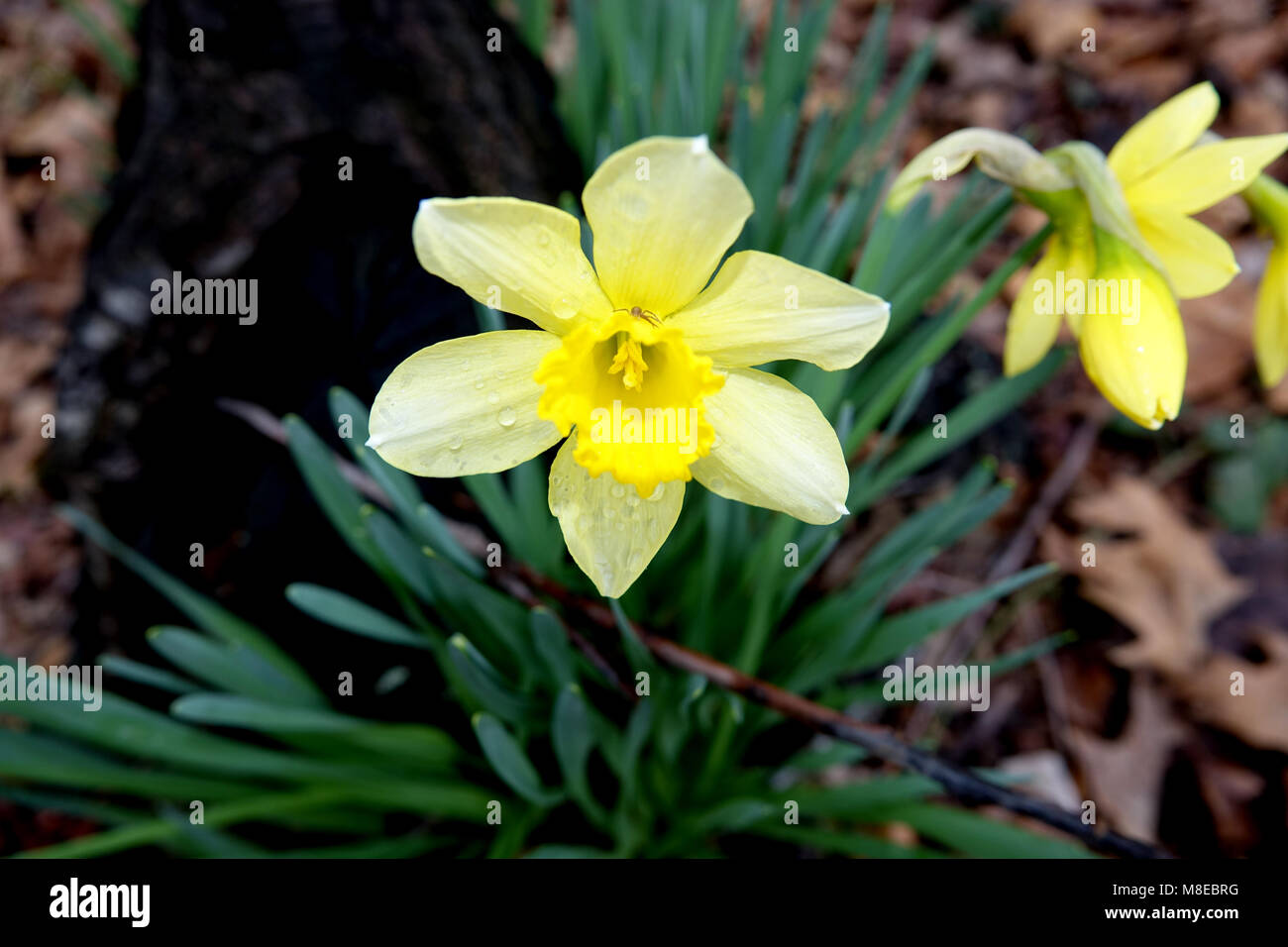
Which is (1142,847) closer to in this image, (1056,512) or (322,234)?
(1056,512)

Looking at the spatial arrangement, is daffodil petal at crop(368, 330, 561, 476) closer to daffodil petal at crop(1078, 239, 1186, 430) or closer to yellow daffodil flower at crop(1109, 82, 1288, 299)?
daffodil petal at crop(1078, 239, 1186, 430)

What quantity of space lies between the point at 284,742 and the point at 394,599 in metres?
0.36

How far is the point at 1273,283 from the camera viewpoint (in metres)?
1.16

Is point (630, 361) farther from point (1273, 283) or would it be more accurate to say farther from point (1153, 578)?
point (1153, 578)

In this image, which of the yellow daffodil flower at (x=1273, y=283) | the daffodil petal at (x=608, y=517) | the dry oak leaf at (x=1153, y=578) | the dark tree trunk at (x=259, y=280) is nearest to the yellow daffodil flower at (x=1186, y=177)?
the yellow daffodil flower at (x=1273, y=283)

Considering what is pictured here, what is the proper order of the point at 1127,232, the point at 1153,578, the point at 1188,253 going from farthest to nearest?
the point at 1153,578 < the point at 1188,253 < the point at 1127,232

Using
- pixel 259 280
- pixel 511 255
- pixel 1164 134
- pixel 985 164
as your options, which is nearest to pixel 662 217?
pixel 511 255

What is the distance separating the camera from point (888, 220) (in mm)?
1107

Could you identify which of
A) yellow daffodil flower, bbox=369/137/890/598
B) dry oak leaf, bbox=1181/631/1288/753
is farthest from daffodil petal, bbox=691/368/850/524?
dry oak leaf, bbox=1181/631/1288/753

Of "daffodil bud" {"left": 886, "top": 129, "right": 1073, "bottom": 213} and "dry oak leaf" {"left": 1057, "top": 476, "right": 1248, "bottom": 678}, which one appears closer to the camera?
"daffodil bud" {"left": 886, "top": 129, "right": 1073, "bottom": 213}

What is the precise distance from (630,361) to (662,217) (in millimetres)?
191

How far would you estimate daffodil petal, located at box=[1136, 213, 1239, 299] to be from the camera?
1043mm

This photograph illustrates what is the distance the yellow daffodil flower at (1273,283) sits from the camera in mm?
1135

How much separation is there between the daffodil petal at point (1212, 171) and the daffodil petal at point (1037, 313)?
0.48 ft
